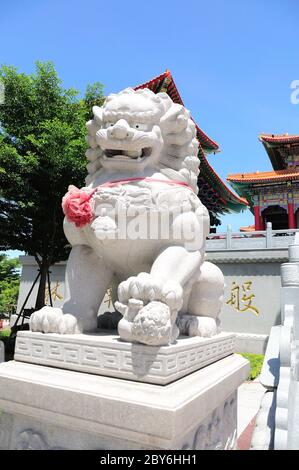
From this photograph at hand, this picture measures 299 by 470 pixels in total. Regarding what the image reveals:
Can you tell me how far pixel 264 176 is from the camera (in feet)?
45.6

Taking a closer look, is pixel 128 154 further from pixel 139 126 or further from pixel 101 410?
pixel 101 410

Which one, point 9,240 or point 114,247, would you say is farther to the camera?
point 9,240

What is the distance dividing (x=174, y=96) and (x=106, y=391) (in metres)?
12.4

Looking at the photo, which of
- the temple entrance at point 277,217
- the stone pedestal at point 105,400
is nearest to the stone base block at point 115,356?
the stone pedestal at point 105,400

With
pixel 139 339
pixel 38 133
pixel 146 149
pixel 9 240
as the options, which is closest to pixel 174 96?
pixel 38 133

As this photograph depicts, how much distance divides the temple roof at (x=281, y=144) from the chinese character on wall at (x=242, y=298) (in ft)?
26.1

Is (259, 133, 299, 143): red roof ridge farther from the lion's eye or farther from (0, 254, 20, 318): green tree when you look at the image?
the lion's eye

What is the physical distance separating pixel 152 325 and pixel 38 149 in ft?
16.6

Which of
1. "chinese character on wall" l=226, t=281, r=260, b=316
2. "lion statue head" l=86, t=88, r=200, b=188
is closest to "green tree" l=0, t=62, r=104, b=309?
"lion statue head" l=86, t=88, r=200, b=188

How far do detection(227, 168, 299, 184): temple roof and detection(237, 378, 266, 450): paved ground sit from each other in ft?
30.1

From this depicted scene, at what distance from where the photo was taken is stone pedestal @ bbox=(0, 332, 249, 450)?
135 centimetres

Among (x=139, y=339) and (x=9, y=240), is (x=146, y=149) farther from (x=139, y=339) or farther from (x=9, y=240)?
(x=9, y=240)

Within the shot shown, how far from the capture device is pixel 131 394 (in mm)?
1409

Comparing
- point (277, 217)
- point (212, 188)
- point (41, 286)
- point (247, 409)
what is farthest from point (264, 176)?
point (247, 409)
